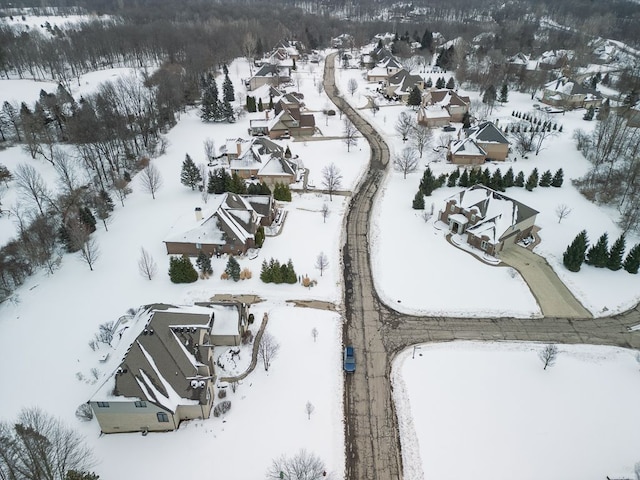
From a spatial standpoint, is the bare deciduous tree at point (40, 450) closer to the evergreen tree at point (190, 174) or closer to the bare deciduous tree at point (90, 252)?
the bare deciduous tree at point (90, 252)

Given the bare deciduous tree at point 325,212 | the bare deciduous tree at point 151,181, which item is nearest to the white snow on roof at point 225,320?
the bare deciduous tree at point 325,212

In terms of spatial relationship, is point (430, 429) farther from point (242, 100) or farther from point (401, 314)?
point (242, 100)

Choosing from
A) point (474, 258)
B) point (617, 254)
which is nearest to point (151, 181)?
point (474, 258)

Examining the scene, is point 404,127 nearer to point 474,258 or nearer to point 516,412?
point 474,258

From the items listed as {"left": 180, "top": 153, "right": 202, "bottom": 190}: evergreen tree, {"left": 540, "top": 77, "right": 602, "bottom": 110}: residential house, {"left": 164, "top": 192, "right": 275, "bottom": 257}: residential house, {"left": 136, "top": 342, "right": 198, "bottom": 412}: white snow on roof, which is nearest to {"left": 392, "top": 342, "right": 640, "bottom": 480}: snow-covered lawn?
{"left": 136, "top": 342, "right": 198, "bottom": 412}: white snow on roof

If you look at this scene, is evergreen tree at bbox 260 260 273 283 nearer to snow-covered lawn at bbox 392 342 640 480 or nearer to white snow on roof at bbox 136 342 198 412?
white snow on roof at bbox 136 342 198 412

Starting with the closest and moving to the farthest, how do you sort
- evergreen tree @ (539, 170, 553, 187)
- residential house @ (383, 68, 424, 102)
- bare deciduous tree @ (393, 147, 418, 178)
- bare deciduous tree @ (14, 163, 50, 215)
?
bare deciduous tree @ (14, 163, 50, 215)
evergreen tree @ (539, 170, 553, 187)
bare deciduous tree @ (393, 147, 418, 178)
residential house @ (383, 68, 424, 102)
